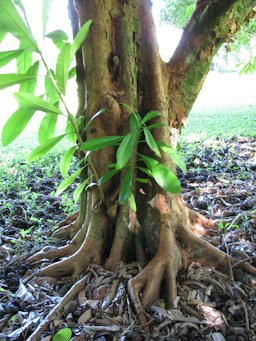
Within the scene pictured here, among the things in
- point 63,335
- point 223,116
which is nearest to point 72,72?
point 63,335

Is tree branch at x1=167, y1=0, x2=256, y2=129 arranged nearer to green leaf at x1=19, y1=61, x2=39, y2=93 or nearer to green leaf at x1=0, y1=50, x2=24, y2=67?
green leaf at x1=19, y1=61, x2=39, y2=93

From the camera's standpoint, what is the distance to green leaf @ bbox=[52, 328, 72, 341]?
1305 mm

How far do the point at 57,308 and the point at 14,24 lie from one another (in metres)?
1.11

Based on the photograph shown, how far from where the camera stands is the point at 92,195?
1.78 m

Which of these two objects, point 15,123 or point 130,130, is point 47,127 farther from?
point 130,130

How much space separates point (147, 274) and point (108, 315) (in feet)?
0.80

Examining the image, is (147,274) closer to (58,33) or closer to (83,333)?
(83,333)

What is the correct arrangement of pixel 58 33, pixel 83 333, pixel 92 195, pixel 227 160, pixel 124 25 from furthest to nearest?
pixel 227 160 → pixel 92 195 → pixel 124 25 → pixel 58 33 → pixel 83 333

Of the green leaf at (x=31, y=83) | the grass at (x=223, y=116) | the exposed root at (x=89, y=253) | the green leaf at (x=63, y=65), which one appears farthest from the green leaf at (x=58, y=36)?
the grass at (x=223, y=116)

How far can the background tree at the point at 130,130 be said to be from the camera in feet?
5.24

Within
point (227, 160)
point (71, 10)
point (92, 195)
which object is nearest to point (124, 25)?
point (71, 10)

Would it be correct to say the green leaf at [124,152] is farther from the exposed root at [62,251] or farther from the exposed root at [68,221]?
the exposed root at [68,221]

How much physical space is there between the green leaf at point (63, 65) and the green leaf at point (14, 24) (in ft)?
0.32

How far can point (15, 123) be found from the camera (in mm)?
1435
